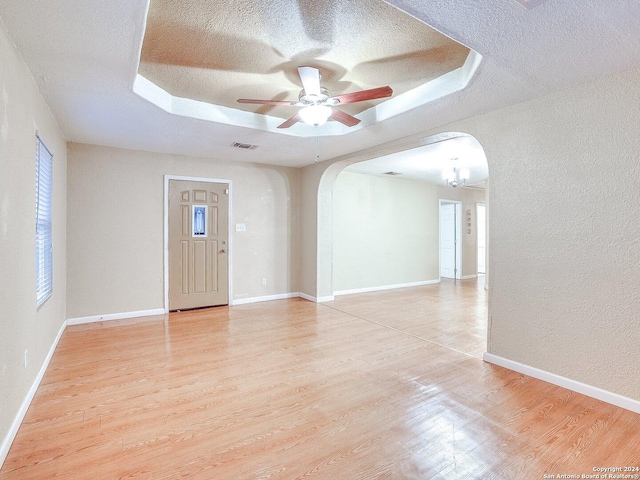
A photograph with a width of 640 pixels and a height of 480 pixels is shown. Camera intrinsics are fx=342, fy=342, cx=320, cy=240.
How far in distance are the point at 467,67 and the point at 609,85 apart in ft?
3.10

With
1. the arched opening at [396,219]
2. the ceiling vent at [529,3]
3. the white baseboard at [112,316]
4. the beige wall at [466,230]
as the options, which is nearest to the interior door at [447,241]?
the arched opening at [396,219]

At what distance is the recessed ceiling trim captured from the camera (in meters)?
2.66

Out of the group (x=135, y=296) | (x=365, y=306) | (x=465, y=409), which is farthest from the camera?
(x=365, y=306)

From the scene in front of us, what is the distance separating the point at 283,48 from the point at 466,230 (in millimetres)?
7222

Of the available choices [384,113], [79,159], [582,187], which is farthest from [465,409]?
[79,159]

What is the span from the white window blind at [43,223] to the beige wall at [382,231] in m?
4.08

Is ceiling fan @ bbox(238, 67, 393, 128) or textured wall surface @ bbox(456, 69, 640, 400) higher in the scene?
ceiling fan @ bbox(238, 67, 393, 128)

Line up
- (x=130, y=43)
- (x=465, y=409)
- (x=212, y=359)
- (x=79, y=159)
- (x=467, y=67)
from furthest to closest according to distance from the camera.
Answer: (x=79, y=159) < (x=212, y=359) < (x=467, y=67) < (x=465, y=409) < (x=130, y=43)

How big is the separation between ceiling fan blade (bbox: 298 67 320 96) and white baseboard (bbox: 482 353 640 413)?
108 inches

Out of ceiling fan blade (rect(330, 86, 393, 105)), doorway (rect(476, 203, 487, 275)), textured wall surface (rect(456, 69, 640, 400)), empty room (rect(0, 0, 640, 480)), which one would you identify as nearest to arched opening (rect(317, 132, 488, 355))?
doorway (rect(476, 203, 487, 275))

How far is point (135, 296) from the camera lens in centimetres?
468

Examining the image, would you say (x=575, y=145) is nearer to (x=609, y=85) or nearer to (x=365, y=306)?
(x=609, y=85)

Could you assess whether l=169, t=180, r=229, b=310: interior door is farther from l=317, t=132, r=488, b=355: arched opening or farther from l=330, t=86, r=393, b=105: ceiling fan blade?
l=330, t=86, r=393, b=105: ceiling fan blade

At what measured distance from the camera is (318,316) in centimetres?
475
